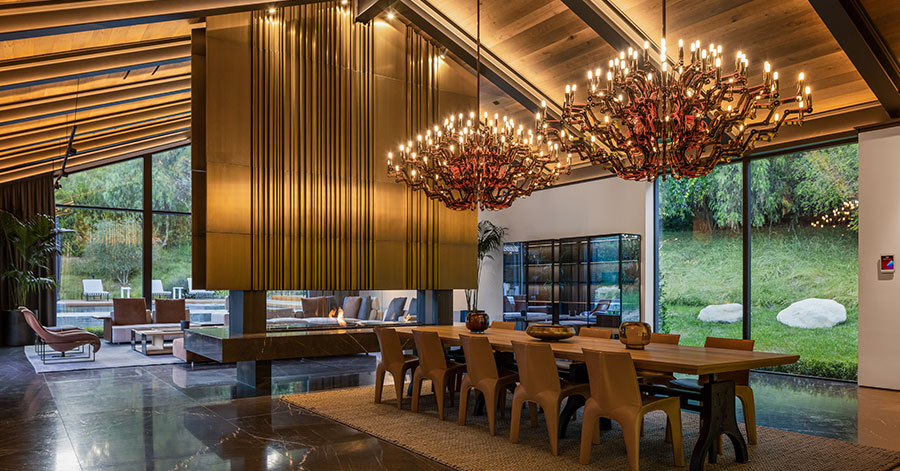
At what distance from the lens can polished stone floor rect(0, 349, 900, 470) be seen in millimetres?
4418

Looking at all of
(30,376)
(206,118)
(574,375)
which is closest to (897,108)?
(574,375)

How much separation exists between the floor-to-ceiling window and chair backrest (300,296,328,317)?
17.2ft

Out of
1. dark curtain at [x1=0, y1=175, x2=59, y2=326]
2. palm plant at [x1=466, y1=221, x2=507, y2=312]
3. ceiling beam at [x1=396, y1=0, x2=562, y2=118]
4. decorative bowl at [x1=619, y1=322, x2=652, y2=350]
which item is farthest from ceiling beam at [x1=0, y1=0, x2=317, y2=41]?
dark curtain at [x1=0, y1=175, x2=59, y2=326]

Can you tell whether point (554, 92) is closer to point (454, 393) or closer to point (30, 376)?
point (454, 393)

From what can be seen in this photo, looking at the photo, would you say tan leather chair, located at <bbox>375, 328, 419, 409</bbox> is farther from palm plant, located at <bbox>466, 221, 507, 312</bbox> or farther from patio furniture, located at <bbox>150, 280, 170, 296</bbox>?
patio furniture, located at <bbox>150, 280, 170, 296</bbox>

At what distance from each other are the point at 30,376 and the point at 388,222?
487 cm

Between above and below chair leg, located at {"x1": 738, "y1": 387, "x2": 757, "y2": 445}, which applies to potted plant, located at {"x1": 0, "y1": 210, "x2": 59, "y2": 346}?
above

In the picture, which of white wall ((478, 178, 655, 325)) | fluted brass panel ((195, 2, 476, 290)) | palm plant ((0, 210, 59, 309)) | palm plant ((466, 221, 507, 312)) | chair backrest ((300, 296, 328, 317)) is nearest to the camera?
fluted brass panel ((195, 2, 476, 290))

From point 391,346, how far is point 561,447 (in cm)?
209

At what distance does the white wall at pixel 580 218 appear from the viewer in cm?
988

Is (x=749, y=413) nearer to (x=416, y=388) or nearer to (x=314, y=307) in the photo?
(x=416, y=388)

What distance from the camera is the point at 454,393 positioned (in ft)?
21.1

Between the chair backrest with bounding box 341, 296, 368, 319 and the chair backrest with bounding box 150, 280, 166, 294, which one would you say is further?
the chair backrest with bounding box 150, 280, 166, 294

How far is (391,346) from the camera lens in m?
6.24
